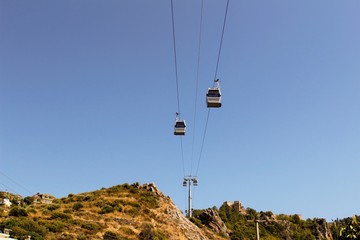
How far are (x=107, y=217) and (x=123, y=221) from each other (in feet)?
8.48

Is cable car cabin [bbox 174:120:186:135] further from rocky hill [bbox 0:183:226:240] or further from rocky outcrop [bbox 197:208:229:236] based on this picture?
rocky outcrop [bbox 197:208:229:236]

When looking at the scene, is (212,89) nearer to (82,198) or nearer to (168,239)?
(168,239)

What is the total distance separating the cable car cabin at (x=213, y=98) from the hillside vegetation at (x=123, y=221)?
9199mm

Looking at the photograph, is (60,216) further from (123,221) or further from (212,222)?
(212,222)

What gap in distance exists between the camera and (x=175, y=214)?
65188 millimetres

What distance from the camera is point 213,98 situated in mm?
20516

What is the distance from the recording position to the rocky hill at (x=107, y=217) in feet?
134

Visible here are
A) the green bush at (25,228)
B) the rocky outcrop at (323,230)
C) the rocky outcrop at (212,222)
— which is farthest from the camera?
the rocky outcrop at (323,230)

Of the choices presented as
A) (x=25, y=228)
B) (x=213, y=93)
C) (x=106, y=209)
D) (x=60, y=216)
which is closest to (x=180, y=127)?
(x=213, y=93)

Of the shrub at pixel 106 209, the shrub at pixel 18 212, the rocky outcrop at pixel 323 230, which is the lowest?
the shrub at pixel 18 212

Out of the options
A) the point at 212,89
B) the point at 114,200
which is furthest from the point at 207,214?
the point at 212,89

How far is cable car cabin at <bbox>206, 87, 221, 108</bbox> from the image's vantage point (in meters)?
20.4

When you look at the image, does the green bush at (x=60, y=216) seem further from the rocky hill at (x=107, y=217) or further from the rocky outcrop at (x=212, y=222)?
the rocky outcrop at (x=212, y=222)

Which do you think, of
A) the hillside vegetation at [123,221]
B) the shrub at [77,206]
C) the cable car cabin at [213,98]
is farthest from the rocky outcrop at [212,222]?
the cable car cabin at [213,98]
